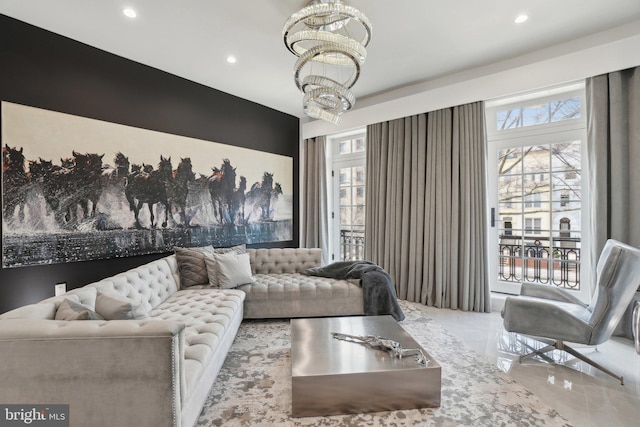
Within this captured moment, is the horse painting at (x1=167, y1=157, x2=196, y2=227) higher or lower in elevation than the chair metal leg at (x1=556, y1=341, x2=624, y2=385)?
higher

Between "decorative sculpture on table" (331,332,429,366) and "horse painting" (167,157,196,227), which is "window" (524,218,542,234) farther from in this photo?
"horse painting" (167,157,196,227)

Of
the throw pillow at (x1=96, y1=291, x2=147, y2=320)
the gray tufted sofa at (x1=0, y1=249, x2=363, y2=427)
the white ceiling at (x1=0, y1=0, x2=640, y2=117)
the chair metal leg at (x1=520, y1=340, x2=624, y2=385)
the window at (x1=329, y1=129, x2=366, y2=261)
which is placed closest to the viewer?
the gray tufted sofa at (x1=0, y1=249, x2=363, y2=427)

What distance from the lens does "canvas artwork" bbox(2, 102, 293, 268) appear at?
113 inches

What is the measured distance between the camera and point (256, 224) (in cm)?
506

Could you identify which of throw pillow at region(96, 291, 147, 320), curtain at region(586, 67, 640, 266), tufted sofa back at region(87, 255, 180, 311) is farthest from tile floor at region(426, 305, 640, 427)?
tufted sofa back at region(87, 255, 180, 311)

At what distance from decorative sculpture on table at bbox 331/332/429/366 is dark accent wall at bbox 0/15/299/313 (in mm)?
2865

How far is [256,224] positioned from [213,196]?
2.93ft

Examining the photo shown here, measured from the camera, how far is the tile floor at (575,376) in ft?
6.08

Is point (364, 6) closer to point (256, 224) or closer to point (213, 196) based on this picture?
point (213, 196)

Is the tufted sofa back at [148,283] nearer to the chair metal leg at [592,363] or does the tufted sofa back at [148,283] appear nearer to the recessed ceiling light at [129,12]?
the recessed ceiling light at [129,12]

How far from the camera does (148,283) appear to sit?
268 centimetres

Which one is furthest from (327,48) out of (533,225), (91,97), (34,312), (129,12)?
(533,225)

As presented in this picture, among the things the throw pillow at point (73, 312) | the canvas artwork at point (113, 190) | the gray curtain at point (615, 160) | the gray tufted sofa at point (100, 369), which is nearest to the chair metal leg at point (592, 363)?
the gray curtain at point (615, 160)

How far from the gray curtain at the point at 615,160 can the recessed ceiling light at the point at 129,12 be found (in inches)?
180
